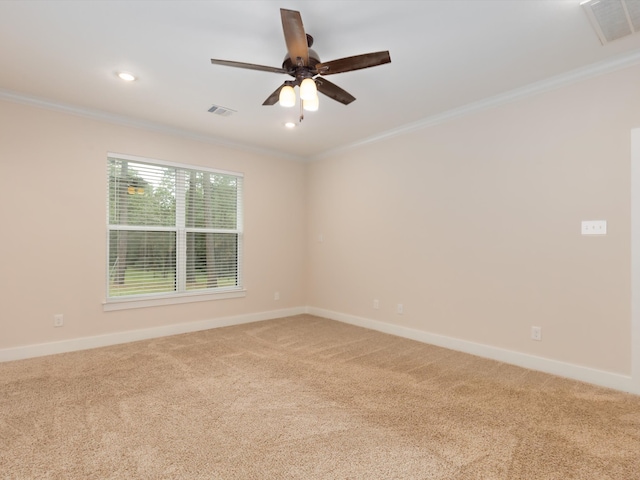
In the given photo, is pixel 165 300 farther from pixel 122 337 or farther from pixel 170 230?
pixel 170 230

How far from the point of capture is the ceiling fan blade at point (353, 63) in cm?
218

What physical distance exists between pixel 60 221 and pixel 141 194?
2.97ft

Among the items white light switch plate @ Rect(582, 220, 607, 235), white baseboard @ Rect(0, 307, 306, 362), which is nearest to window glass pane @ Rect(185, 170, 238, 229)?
white baseboard @ Rect(0, 307, 306, 362)

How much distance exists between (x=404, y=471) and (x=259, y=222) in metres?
4.11

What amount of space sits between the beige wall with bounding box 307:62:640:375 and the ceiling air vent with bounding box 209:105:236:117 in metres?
1.95

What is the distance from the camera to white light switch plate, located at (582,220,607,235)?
2.88m

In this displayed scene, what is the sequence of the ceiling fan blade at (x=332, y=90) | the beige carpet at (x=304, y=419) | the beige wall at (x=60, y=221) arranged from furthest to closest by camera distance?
1. the beige wall at (x=60, y=221)
2. the ceiling fan blade at (x=332, y=90)
3. the beige carpet at (x=304, y=419)

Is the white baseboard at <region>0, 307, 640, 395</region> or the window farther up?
the window

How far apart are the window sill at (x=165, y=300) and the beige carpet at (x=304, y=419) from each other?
23.8 inches

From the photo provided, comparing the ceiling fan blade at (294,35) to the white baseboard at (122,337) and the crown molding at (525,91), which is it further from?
the white baseboard at (122,337)

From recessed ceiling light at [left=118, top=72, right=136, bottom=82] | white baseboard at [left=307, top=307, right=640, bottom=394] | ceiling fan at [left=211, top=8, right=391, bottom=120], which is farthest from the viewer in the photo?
recessed ceiling light at [left=118, top=72, right=136, bottom=82]

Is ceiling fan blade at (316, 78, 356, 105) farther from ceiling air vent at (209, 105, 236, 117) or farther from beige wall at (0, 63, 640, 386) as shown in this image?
beige wall at (0, 63, 640, 386)

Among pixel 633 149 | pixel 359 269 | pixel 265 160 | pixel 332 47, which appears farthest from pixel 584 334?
pixel 265 160

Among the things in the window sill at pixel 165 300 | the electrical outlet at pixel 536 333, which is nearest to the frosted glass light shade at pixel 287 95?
the electrical outlet at pixel 536 333
